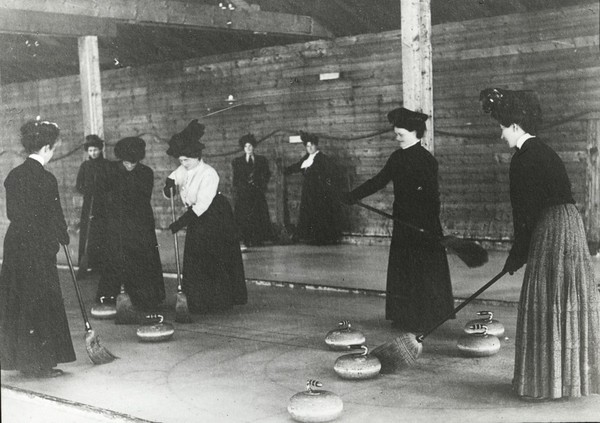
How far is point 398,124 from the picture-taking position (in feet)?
20.3

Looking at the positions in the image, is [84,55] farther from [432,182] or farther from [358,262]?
[432,182]

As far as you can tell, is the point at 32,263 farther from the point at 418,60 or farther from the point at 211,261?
the point at 418,60

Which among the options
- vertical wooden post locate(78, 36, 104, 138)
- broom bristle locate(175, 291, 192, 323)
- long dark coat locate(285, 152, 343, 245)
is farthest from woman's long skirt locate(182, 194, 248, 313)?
long dark coat locate(285, 152, 343, 245)

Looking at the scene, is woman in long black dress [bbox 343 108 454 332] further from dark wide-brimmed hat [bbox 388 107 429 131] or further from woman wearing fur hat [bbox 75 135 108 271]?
woman wearing fur hat [bbox 75 135 108 271]

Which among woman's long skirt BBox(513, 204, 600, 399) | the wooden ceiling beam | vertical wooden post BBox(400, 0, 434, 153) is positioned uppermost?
the wooden ceiling beam

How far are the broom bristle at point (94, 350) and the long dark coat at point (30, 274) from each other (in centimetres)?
32

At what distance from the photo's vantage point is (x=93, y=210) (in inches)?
364

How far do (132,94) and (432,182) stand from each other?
439 inches

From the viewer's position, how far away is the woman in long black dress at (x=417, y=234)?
20.3ft

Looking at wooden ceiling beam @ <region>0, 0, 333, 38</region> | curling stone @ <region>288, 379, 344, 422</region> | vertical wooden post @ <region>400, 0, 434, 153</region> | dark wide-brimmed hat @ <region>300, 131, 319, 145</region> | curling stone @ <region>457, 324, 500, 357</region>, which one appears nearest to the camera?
curling stone @ <region>288, 379, 344, 422</region>

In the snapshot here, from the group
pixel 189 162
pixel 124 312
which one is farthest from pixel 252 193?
pixel 124 312

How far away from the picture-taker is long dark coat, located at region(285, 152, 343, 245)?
12.5 meters

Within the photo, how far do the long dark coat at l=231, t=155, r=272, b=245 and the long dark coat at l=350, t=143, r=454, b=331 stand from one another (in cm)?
661

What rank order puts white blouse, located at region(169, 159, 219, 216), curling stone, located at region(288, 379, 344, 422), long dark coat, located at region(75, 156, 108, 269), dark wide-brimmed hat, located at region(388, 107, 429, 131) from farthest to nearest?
long dark coat, located at region(75, 156, 108, 269) < white blouse, located at region(169, 159, 219, 216) < dark wide-brimmed hat, located at region(388, 107, 429, 131) < curling stone, located at region(288, 379, 344, 422)
